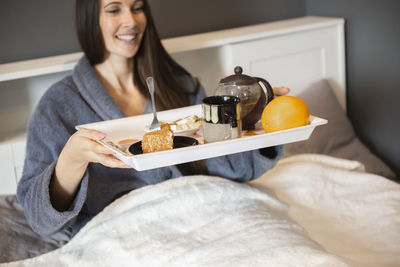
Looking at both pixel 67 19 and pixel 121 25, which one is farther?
pixel 67 19

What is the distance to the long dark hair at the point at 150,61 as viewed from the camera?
1.74m

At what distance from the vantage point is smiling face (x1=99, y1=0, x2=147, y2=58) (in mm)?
1728

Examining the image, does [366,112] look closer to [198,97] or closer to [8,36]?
[198,97]

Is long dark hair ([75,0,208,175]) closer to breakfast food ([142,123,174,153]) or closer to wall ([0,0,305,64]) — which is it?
wall ([0,0,305,64])

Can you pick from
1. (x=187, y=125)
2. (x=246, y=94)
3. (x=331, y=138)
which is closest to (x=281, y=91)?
(x=246, y=94)

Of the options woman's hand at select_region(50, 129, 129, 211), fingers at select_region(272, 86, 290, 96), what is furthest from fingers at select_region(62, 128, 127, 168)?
fingers at select_region(272, 86, 290, 96)

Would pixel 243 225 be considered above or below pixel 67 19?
below

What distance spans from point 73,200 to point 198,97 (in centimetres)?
68

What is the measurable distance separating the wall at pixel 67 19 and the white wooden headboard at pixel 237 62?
78mm

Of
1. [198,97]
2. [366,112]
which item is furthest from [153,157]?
[366,112]

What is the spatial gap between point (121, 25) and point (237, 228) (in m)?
0.81

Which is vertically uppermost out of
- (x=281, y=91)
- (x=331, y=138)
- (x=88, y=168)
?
(x=281, y=91)

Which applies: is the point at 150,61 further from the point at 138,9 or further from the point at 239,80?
the point at 239,80

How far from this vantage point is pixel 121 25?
174cm
